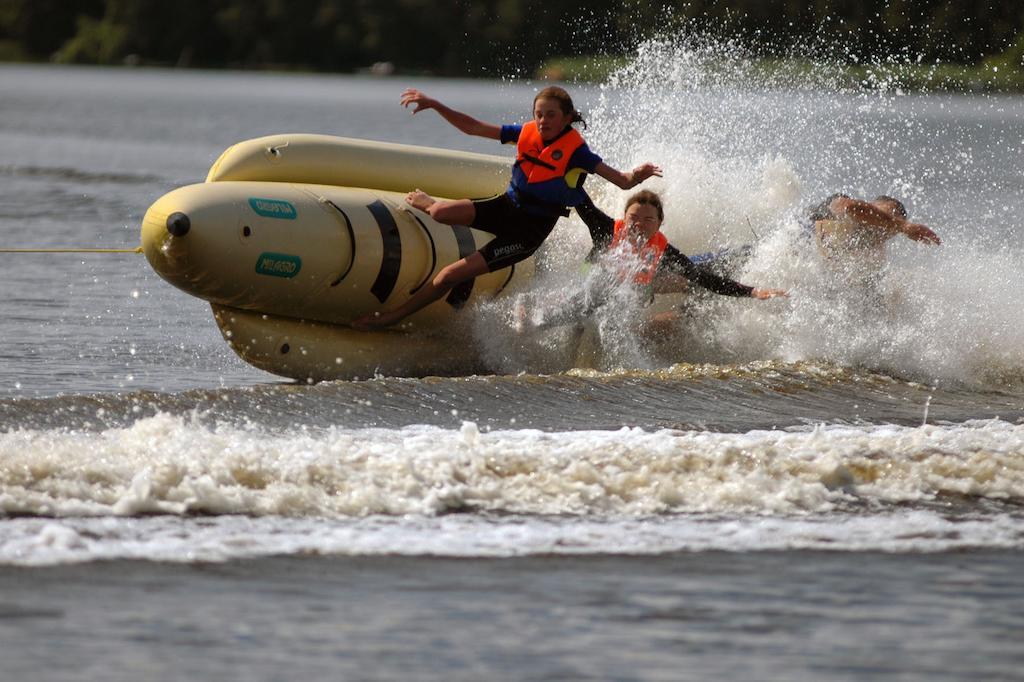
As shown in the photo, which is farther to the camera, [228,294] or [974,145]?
[974,145]

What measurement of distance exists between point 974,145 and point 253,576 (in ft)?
78.1

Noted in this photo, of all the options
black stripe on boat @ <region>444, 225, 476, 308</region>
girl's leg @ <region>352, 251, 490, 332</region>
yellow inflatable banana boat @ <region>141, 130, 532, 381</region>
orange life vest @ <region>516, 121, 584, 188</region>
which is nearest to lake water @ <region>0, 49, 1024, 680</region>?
black stripe on boat @ <region>444, 225, 476, 308</region>

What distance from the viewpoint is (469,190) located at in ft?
28.2

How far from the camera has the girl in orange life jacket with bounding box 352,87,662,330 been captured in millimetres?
7582

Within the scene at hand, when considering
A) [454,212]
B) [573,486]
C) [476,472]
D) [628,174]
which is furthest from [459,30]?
[573,486]

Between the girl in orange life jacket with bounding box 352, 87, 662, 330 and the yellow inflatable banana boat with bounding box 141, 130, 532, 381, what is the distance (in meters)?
0.17

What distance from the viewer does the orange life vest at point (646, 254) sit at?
26.2 feet

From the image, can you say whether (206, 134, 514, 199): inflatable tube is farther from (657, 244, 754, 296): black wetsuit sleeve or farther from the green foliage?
the green foliage

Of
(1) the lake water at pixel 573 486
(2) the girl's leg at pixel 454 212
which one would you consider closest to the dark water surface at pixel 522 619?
(1) the lake water at pixel 573 486

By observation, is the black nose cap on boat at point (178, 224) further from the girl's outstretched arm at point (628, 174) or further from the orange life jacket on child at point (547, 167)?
the girl's outstretched arm at point (628, 174)

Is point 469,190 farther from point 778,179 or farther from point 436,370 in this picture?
point 778,179

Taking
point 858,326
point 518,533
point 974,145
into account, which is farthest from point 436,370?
point 974,145

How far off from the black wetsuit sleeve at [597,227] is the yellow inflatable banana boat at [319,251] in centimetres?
44

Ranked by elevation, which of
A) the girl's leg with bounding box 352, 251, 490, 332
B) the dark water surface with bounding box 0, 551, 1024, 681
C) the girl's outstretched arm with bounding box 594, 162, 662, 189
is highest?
the girl's outstretched arm with bounding box 594, 162, 662, 189
